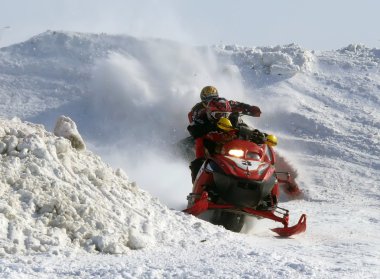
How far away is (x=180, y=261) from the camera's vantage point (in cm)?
471

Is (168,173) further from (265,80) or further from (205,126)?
(265,80)

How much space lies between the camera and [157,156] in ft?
42.5

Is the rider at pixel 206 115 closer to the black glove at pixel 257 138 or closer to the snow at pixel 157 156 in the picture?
the black glove at pixel 257 138

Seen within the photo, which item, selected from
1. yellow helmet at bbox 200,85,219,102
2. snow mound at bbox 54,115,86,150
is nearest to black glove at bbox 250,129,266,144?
yellow helmet at bbox 200,85,219,102

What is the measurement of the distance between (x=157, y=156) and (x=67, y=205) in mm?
7816

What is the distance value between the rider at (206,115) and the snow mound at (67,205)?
5.92 ft

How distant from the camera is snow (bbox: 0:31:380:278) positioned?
4723 millimetres

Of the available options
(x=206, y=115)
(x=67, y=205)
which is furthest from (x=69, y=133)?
(x=206, y=115)

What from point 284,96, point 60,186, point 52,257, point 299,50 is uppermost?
point 299,50

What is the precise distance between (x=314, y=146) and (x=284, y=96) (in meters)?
2.68

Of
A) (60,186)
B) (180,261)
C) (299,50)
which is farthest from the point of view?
(299,50)

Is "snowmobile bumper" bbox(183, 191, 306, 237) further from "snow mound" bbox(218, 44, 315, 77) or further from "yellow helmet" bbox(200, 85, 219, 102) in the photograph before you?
"snow mound" bbox(218, 44, 315, 77)

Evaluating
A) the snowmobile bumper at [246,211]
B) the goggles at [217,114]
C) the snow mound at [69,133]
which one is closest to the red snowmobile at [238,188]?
the snowmobile bumper at [246,211]

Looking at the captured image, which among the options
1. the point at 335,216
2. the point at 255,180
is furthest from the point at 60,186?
the point at 335,216
